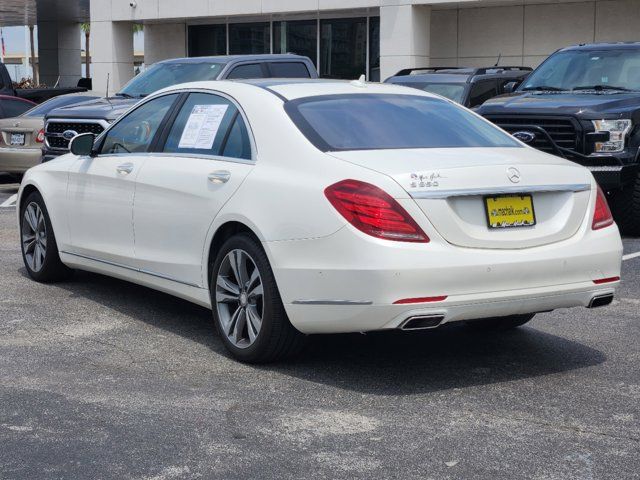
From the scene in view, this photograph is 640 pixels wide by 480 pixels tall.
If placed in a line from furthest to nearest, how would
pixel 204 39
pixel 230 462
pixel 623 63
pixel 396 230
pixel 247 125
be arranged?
pixel 204 39 < pixel 623 63 < pixel 247 125 < pixel 396 230 < pixel 230 462

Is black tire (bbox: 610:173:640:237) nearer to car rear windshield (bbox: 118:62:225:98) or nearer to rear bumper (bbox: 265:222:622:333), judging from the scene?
car rear windshield (bbox: 118:62:225:98)

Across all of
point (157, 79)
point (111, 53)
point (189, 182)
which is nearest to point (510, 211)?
point (189, 182)

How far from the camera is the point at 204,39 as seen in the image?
1271 inches

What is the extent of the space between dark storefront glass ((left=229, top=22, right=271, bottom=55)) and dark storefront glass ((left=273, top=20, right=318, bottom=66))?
13.5 inches

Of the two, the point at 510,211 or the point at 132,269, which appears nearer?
the point at 510,211

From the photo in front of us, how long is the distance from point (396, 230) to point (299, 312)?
2.22 feet

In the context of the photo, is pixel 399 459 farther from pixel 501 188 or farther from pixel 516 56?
pixel 516 56

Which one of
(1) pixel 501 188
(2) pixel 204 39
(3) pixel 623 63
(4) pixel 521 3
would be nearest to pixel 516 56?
(4) pixel 521 3

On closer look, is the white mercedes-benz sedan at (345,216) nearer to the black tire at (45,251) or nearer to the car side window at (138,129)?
the car side window at (138,129)

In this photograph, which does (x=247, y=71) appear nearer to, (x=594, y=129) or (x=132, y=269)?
(x=594, y=129)

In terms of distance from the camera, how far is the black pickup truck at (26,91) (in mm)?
19766

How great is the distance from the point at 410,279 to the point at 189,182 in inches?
70.4

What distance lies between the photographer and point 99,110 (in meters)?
13.1

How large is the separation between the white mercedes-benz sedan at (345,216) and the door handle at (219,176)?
0.01m
